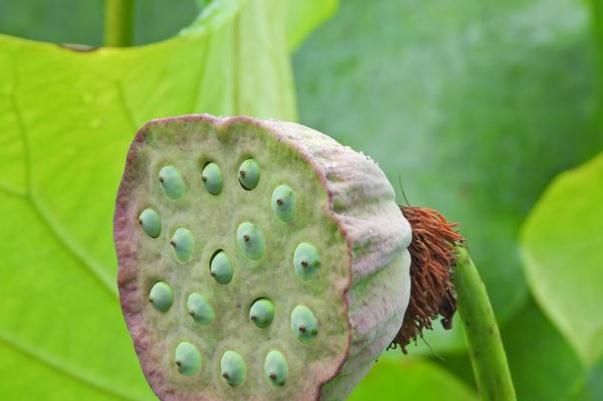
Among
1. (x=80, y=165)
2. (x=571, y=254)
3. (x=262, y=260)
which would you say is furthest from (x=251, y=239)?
(x=571, y=254)

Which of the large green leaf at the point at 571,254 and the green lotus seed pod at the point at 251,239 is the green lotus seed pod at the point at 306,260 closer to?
the green lotus seed pod at the point at 251,239

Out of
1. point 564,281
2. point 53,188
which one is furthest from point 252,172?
point 564,281

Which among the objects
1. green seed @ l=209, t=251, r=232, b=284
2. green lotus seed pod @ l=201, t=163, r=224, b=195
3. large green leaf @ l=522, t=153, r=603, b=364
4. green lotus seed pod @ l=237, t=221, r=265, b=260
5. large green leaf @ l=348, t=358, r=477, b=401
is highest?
green lotus seed pod @ l=201, t=163, r=224, b=195

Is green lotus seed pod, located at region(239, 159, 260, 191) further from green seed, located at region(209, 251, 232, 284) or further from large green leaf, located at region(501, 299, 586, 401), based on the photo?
large green leaf, located at region(501, 299, 586, 401)

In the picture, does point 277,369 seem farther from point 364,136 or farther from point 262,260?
point 364,136

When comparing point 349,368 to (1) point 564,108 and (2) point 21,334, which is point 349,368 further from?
(1) point 564,108

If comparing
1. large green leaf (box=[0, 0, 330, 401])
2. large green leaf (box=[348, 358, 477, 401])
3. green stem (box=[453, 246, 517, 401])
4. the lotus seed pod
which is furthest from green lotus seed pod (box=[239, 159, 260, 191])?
large green leaf (box=[348, 358, 477, 401])

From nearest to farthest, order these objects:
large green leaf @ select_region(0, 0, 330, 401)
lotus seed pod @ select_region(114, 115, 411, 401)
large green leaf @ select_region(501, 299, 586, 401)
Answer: lotus seed pod @ select_region(114, 115, 411, 401) < large green leaf @ select_region(0, 0, 330, 401) < large green leaf @ select_region(501, 299, 586, 401)
